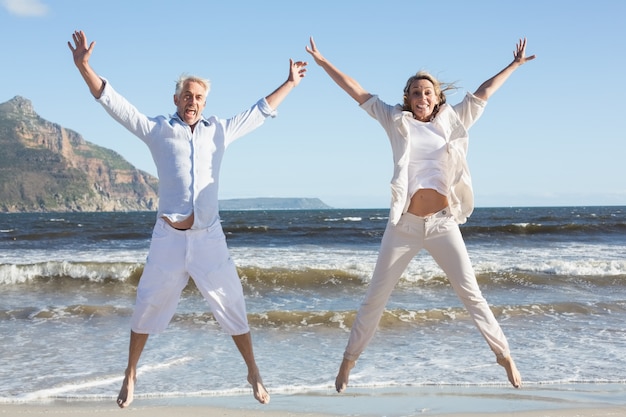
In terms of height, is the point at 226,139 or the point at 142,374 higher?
the point at 226,139

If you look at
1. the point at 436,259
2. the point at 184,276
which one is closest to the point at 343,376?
the point at 436,259

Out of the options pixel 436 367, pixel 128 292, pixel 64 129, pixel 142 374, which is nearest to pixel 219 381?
pixel 142 374

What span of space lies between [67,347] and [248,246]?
770 inches

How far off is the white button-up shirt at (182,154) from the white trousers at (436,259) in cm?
131

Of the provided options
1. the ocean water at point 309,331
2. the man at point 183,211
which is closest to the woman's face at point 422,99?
the man at point 183,211

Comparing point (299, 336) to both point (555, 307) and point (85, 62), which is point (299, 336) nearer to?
point (555, 307)

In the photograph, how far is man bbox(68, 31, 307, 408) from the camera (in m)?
4.95

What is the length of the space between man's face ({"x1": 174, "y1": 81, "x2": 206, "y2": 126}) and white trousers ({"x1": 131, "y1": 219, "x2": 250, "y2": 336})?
0.77 m

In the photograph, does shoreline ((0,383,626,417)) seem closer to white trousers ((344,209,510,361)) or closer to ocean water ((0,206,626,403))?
ocean water ((0,206,626,403))

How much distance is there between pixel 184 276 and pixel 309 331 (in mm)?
5277

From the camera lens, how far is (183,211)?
4.95 m

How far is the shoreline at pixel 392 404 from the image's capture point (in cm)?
583

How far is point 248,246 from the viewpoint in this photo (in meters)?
28.5

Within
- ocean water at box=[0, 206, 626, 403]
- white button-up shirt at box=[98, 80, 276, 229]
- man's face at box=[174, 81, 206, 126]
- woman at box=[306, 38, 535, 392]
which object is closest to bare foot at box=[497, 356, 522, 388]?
woman at box=[306, 38, 535, 392]
